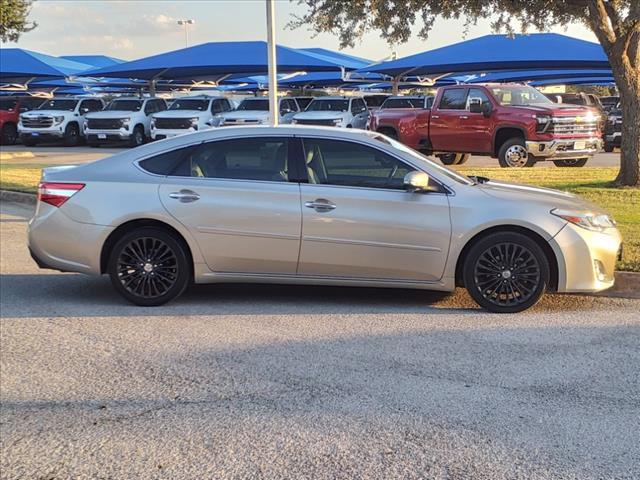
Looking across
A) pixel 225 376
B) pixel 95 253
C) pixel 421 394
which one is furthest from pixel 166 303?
→ pixel 421 394

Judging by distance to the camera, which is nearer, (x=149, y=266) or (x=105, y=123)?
(x=149, y=266)

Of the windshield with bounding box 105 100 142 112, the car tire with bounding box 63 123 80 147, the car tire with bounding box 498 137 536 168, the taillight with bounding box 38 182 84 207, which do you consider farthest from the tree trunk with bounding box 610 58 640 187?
the car tire with bounding box 63 123 80 147

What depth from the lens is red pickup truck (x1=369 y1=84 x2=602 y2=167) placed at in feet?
52.0

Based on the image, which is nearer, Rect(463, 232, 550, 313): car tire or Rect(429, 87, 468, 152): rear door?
Rect(463, 232, 550, 313): car tire

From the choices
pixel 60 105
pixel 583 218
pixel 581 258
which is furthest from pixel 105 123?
pixel 581 258

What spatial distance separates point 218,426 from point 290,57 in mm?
30778

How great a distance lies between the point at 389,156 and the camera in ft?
20.4

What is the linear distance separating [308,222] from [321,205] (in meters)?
0.18

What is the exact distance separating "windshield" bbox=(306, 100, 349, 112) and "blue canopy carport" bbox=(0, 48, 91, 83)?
60.6 feet

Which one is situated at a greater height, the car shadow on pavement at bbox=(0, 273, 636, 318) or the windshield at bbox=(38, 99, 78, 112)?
the windshield at bbox=(38, 99, 78, 112)

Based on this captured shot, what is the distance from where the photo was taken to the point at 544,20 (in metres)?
13.1

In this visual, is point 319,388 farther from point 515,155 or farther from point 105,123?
point 105,123

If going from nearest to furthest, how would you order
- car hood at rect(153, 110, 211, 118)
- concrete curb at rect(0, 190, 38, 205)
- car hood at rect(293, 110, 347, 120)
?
1. concrete curb at rect(0, 190, 38, 205)
2. car hood at rect(293, 110, 347, 120)
3. car hood at rect(153, 110, 211, 118)

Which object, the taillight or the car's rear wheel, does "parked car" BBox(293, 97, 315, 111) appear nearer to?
the car's rear wheel
